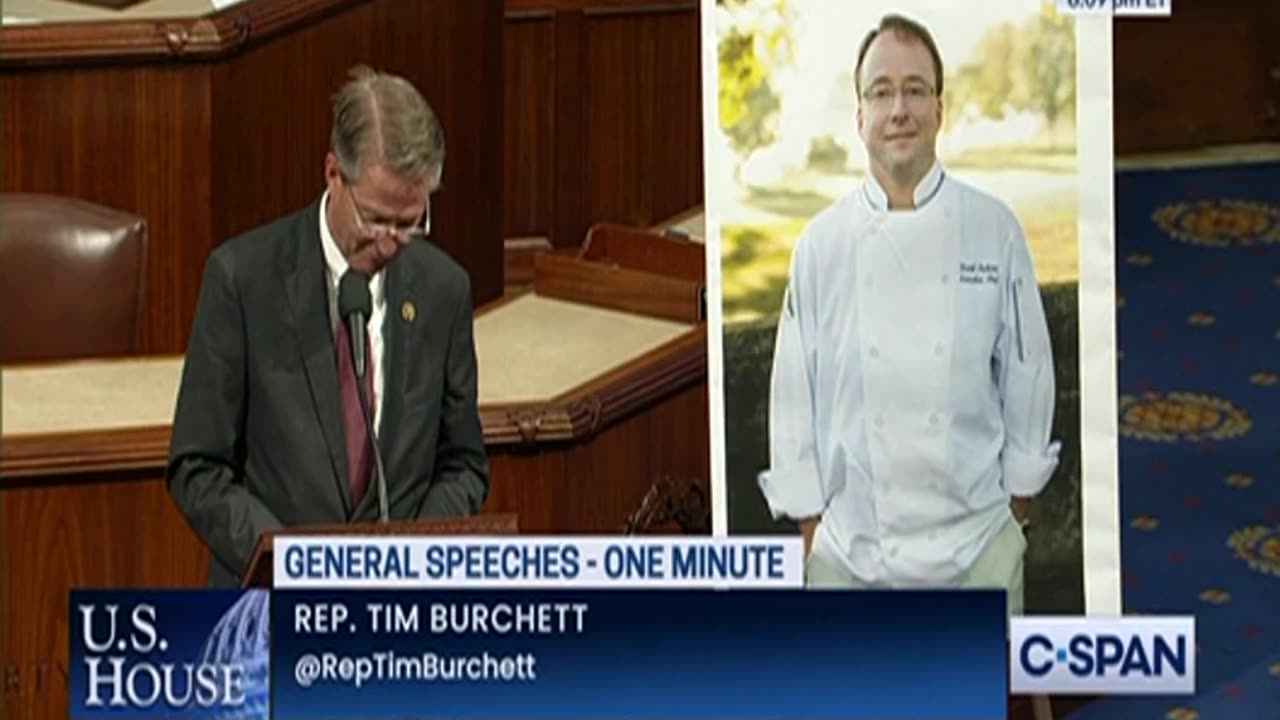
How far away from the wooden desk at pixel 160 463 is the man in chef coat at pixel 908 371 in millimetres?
644

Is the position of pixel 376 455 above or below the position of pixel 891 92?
below

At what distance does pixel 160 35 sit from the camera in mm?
4906

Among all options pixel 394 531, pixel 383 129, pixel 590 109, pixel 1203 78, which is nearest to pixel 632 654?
pixel 394 531

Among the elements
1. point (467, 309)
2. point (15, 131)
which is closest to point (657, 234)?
point (15, 131)

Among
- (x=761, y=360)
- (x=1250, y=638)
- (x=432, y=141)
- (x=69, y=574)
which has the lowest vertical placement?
(x=1250, y=638)

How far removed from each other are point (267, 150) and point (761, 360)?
1.59 metres

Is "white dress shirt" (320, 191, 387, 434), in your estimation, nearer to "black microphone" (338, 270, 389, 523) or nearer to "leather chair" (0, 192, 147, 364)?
"black microphone" (338, 270, 389, 523)

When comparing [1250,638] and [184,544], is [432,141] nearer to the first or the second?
[184,544]

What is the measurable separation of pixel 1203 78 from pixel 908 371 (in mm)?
5142

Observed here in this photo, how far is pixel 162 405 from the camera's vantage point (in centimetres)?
413

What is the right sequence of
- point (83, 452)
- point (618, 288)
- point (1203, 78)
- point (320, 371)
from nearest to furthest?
point (320, 371) → point (83, 452) → point (618, 288) → point (1203, 78)

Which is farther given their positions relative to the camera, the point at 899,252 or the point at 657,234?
the point at 657,234

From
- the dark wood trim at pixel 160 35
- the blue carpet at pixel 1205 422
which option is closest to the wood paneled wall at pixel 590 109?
the blue carpet at pixel 1205 422

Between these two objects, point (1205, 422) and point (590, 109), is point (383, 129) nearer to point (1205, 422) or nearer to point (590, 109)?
point (1205, 422)
